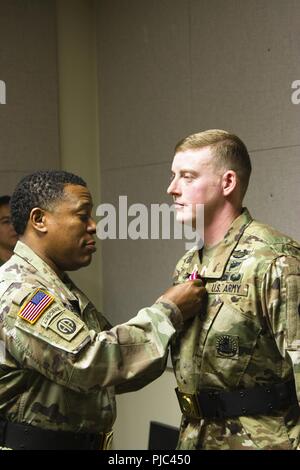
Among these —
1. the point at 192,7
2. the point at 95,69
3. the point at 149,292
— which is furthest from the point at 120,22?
the point at 149,292

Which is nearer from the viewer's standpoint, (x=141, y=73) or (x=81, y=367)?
(x=81, y=367)

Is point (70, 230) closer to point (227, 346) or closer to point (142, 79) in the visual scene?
point (227, 346)

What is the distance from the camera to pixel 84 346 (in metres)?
1.67

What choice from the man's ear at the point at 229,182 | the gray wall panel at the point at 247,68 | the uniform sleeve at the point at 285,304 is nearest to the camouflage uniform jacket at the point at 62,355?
the uniform sleeve at the point at 285,304

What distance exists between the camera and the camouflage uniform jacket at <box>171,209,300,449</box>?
167 centimetres

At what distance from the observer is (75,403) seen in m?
1.80

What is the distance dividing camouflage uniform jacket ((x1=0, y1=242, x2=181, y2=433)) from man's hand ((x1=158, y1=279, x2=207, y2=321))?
0.03m

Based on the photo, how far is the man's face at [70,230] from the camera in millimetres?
1881

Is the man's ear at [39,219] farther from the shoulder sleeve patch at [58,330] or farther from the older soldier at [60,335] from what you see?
the shoulder sleeve patch at [58,330]

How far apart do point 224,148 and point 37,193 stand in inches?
21.4

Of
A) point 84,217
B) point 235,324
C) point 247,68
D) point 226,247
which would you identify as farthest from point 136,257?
Result: point 235,324

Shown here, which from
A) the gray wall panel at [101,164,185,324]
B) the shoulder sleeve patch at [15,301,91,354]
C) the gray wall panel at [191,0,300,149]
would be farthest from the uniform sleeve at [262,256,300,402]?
the gray wall panel at [101,164,185,324]

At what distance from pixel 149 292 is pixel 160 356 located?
6.55ft
